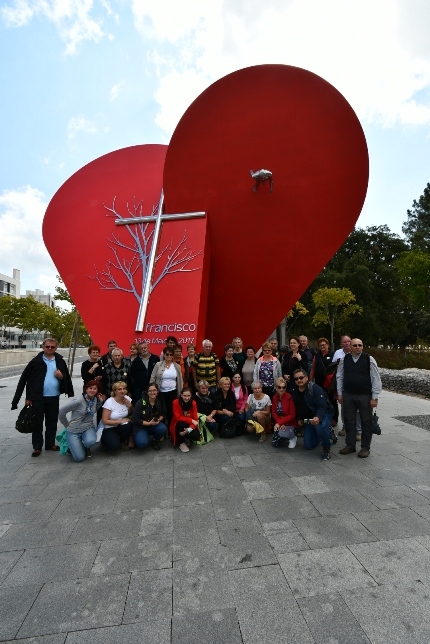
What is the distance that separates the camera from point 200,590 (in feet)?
7.11

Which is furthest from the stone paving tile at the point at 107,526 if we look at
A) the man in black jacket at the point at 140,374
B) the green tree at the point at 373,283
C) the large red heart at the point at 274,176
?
the green tree at the point at 373,283

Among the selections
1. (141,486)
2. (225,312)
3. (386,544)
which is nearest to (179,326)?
(225,312)

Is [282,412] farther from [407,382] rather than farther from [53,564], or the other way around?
[407,382]

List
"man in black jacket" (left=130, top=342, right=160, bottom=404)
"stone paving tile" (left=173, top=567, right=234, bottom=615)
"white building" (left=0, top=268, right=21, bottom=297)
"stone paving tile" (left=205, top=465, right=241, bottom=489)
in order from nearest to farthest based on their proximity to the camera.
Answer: "stone paving tile" (left=173, top=567, right=234, bottom=615) < "stone paving tile" (left=205, top=465, right=241, bottom=489) < "man in black jacket" (left=130, top=342, right=160, bottom=404) < "white building" (left=0, top=268, right=21, bottom=297)

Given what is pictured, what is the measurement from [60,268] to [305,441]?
7.58 m

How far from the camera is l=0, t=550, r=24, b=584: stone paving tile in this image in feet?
7.88

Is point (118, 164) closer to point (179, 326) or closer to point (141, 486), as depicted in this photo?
point (179, 326)

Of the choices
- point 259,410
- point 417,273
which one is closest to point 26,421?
point 259,410

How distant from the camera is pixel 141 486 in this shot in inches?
146

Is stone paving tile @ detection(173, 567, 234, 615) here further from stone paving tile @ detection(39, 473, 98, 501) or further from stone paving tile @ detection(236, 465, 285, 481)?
stone paving tile @ detection(39, 473, 98, 501)

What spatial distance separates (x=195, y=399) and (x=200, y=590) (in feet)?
10.9

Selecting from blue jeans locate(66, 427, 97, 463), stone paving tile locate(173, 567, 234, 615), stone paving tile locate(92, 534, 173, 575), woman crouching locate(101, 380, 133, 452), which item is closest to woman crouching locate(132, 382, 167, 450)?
woman crouching locate(101, 380, 133, 452)

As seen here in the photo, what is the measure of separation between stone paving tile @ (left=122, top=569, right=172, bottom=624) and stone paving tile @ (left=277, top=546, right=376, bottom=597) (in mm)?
757

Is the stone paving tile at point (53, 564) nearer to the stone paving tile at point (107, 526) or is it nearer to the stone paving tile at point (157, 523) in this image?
the stone paving tile at point (107, 526)
